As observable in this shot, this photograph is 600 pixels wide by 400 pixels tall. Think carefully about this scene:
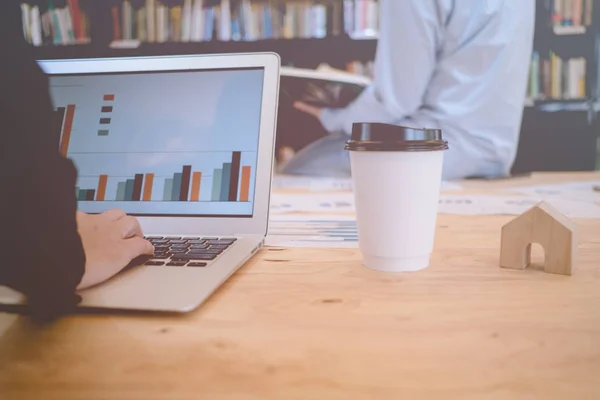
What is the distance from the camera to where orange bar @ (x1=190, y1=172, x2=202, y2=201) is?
67 cm

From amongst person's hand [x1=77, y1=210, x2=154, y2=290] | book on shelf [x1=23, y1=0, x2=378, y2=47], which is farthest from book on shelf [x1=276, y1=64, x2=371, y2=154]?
person's hand [x1=77, y1=210, x2=154, y2=290]

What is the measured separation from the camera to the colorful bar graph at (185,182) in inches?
26.8

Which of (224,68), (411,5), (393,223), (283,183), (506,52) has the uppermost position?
(411,5)

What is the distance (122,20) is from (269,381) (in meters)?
2.72

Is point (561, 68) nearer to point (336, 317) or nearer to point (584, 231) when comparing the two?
point (584, 231)

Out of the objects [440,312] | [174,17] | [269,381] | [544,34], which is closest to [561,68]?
[544,34]

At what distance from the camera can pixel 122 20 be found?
2613 mm

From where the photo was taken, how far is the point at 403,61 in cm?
178

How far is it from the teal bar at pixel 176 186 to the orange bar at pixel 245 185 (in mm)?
93

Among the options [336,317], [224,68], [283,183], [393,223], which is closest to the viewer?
[336,317]

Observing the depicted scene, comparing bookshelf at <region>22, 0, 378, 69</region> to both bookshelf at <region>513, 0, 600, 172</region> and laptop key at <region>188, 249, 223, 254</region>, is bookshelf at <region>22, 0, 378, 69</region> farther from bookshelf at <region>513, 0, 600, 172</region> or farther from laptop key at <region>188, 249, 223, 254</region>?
laptop key at <region>188, 249, 223, 254</region>

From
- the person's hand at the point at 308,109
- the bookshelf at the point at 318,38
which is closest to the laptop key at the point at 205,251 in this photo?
the person's hand at the point at 308,109

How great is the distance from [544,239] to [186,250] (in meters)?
0.40

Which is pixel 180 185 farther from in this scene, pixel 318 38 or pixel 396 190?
pixel 318 38
